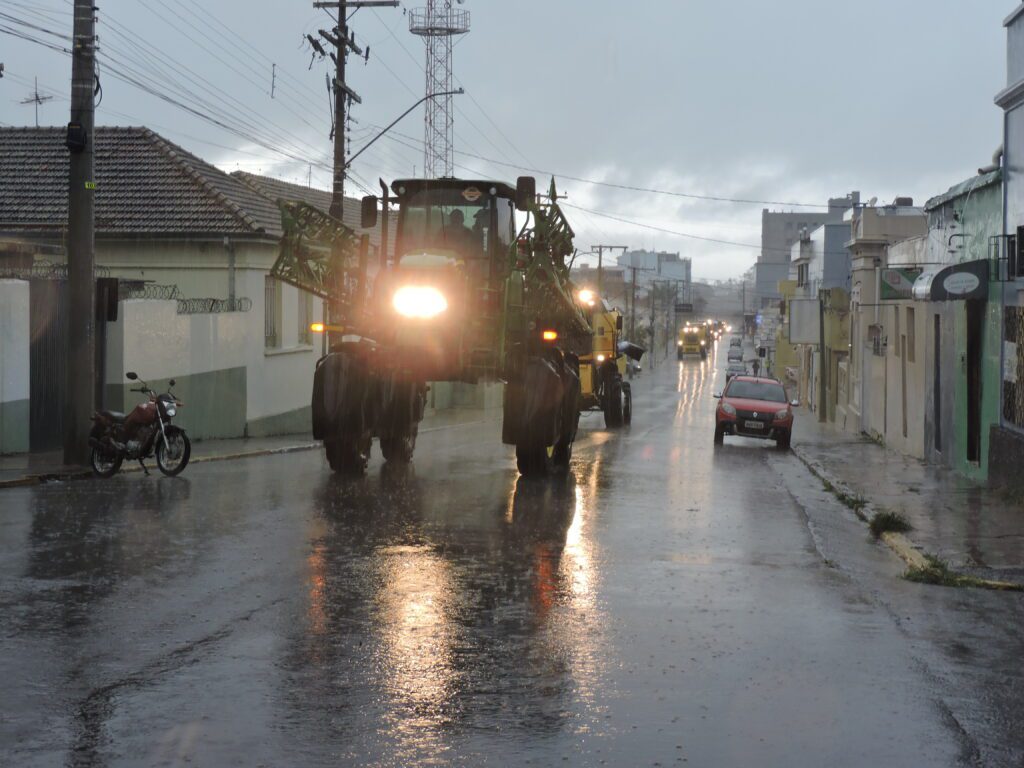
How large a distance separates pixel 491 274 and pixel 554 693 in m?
11.5

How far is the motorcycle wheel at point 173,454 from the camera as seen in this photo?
18734 mm

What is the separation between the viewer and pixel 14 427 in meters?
20.7

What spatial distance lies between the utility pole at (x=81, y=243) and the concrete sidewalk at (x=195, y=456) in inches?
25.0

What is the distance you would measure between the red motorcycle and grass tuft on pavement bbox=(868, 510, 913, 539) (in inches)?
383

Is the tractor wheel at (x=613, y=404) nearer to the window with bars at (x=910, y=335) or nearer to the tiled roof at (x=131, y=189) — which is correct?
the window with bars at (x=910, y=335)

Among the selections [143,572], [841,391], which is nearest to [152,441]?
[143,572]

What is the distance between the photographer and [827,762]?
620 cm

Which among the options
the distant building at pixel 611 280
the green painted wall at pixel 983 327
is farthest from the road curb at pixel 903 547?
the distant building at pixel 611 280

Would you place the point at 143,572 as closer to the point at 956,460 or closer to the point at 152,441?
the point at 152,441

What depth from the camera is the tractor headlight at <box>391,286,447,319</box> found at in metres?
17.7

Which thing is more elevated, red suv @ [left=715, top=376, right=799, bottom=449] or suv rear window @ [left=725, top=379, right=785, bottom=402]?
suv rear window @ [left=725, top=379, right=785, bottom=402]

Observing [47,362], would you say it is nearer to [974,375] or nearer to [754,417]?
[974,375]

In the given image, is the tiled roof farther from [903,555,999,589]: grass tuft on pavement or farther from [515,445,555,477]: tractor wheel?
[903,555,999,589]: grass tuft on pavement

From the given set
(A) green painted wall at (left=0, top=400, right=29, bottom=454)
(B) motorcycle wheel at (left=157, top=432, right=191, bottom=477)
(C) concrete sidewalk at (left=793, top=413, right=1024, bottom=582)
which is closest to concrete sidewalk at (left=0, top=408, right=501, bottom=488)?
(A) green painted wall at (left=0, top=400, right=29, bottom=454)
